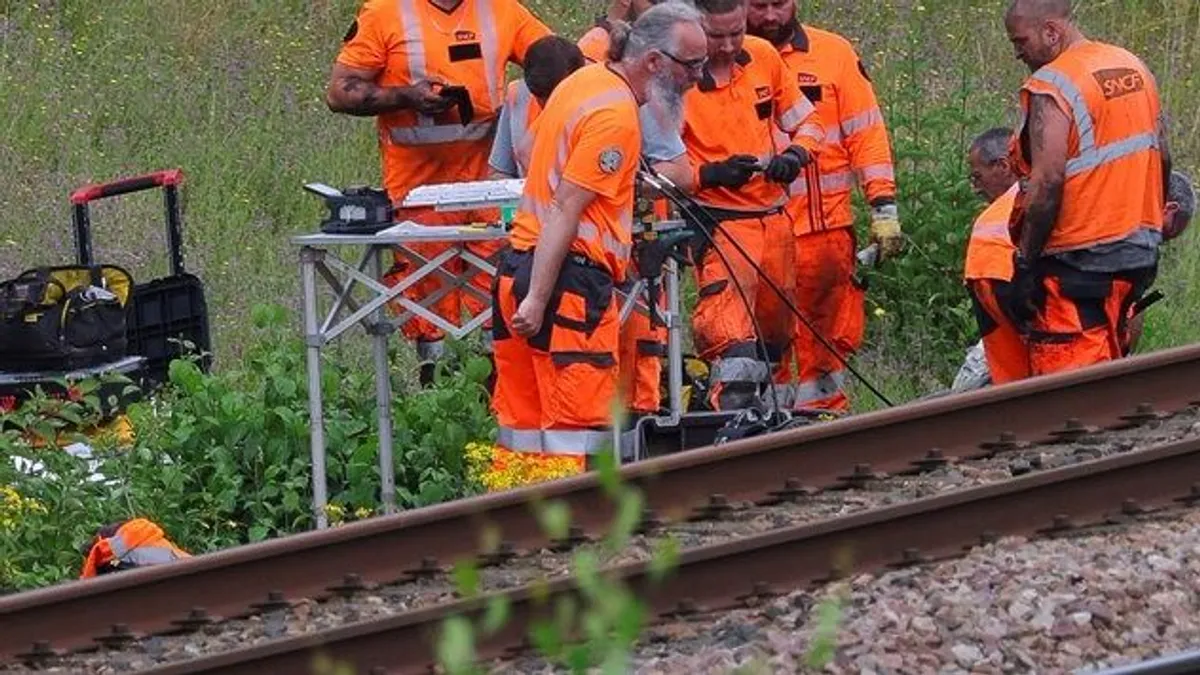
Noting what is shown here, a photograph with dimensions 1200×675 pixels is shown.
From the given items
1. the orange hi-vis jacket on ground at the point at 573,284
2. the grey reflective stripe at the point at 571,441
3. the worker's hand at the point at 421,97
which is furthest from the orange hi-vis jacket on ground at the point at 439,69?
the grey reflective stripe at the point at 571,441

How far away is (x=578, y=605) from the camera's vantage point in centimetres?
577

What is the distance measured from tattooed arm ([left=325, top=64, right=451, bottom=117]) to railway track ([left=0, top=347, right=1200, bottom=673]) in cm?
360

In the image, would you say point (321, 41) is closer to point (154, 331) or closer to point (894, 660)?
point (154, 331)

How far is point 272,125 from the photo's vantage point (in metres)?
14.3

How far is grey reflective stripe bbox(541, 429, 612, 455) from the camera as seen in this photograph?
809 cm

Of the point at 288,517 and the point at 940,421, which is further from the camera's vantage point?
the point at 288,517

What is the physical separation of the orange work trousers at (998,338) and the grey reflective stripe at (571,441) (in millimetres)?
1614

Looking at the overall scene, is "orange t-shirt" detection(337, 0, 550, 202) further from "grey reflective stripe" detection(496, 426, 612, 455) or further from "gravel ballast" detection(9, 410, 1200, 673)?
"gravel ballast" detection(9, 410, 1200, 673)

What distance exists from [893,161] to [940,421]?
4339 mm

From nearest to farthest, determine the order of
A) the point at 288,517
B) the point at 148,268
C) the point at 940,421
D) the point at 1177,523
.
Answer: the point at 1177,523, the point at 940,421, the point at 288,517, the point at 148,268

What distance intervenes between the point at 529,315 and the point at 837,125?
9.76 ft

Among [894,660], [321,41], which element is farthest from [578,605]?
[321,41]

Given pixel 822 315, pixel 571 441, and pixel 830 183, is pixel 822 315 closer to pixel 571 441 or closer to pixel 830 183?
pixel 830 183

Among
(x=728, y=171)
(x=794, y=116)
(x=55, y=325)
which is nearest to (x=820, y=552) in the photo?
(x=728, y=171)
